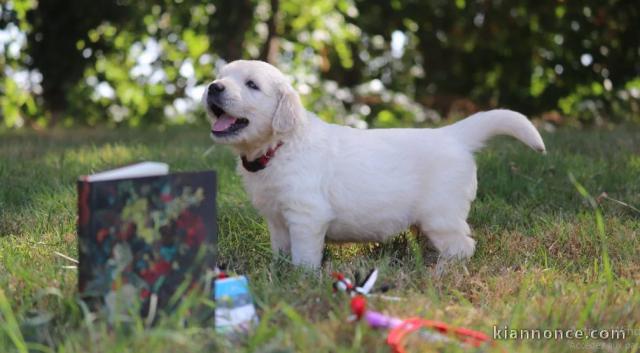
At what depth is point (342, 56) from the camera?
892 cm

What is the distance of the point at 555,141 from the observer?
5406 mm

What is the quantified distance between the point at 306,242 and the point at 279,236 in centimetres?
24

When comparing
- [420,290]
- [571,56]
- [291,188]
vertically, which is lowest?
[420,290]

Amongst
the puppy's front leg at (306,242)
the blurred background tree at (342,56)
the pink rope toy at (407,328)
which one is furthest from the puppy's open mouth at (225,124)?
the blurred background tree at (342,56)

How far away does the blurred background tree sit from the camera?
7.67 m

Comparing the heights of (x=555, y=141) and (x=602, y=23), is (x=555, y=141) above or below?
below

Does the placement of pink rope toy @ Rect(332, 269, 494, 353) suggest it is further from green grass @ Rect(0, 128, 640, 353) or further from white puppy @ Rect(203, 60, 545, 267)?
white puppy @ Rect(203, 60, 545, 267)

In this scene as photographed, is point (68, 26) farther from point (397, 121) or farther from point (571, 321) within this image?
point (571, 321)

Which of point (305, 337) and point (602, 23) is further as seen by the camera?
point (602, 23)

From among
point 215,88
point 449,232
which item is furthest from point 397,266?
point 215,88

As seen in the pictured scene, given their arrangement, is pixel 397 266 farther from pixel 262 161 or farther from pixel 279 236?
pixel 262 161

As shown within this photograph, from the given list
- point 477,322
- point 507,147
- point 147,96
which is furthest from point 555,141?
point 147,96

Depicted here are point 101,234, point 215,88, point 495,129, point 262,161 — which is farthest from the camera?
point 495,129

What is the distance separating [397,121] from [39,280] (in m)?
6.37
